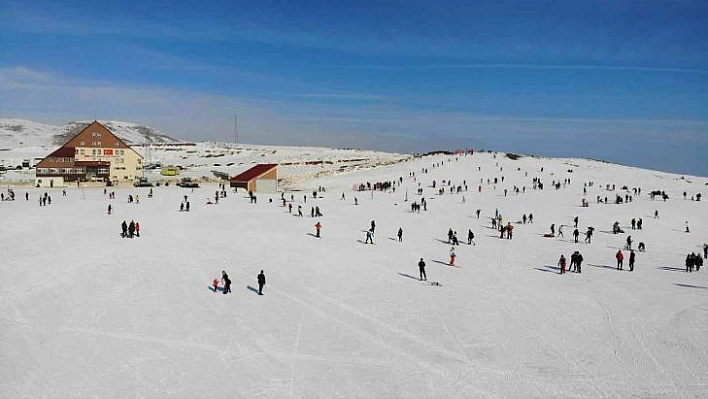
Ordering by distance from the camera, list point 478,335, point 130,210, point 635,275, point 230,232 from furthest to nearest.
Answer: point 130,210
point 230,232
point 635,275
point 478,335

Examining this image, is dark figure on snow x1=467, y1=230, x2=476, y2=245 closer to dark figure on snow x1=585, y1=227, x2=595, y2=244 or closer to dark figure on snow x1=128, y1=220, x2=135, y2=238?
dark figure on snow x1=585, y1=227, x2=595, y2=244

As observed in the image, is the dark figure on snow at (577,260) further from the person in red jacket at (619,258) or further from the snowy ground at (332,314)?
the person in red jacket at (619,258)

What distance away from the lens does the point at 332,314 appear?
1661cm

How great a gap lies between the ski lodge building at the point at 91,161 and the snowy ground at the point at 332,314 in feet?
94.7

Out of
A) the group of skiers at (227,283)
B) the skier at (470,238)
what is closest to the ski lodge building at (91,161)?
the skier at (470,238)

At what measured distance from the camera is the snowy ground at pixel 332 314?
1218 cm

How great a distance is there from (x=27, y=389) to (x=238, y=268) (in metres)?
10.8

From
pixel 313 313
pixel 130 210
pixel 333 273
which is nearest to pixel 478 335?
pixel 313 313

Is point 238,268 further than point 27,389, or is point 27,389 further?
point 238,268

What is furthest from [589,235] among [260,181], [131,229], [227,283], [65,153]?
[65,153]

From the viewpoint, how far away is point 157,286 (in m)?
18.8

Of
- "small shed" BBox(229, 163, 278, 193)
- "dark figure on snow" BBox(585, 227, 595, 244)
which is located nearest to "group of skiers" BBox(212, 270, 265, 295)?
"dark figure on snow" BBox(585, 227, 595, 244)

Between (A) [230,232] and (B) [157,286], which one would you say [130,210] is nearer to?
(A) [230,232]

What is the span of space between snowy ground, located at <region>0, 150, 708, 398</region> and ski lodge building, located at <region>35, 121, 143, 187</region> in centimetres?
2887
